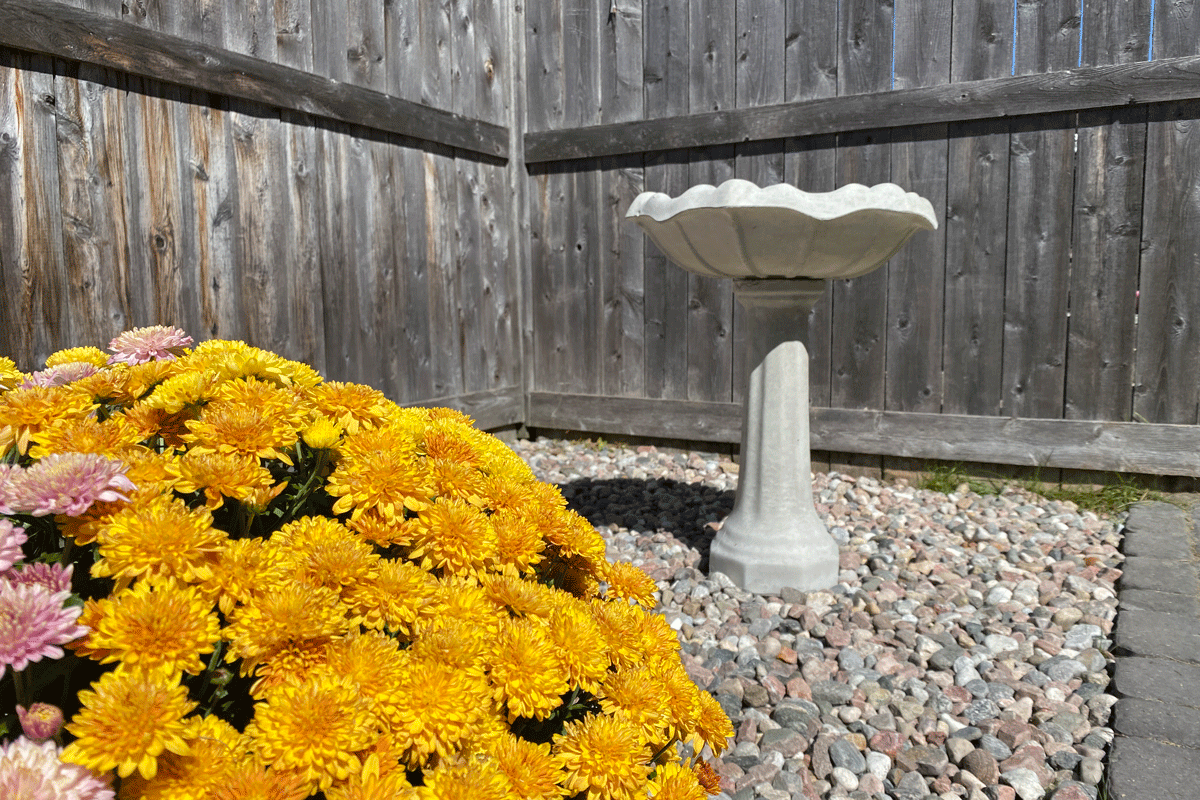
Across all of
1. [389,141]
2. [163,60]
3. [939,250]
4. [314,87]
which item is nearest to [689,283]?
[939,250]

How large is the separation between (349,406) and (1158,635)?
6.85 ft

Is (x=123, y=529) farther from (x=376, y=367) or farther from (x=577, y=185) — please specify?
(x=577, y=185)

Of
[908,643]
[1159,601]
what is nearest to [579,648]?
[908,643]

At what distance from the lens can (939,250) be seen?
11.2ft

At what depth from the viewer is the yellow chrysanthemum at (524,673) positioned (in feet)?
2.26

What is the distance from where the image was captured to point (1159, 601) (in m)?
2.17

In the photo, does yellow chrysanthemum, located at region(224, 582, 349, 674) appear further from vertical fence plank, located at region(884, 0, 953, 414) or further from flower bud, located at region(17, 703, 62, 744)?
vertical fence plank, located at region(884, 0, 953, 414)

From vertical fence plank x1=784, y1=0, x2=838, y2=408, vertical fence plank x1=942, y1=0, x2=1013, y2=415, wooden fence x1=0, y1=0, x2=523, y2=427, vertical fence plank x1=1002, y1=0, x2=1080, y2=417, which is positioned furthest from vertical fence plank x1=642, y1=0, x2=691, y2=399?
vertical fence plank x1=1002, y1=0, x2=1080, y2=417

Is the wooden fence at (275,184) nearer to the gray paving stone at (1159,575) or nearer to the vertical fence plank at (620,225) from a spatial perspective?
the vertical fence plank at (620,225)

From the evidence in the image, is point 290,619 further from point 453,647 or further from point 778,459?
point 778,459

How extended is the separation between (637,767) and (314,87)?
311 cm

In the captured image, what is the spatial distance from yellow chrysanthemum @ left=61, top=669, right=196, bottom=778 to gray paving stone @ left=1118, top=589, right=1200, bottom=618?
2.40m

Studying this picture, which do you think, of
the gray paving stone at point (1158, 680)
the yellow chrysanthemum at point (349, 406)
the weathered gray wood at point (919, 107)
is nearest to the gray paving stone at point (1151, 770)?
the gray paving stone at point (1158, 680)

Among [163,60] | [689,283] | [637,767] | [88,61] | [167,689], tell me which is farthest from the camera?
[689,283]
